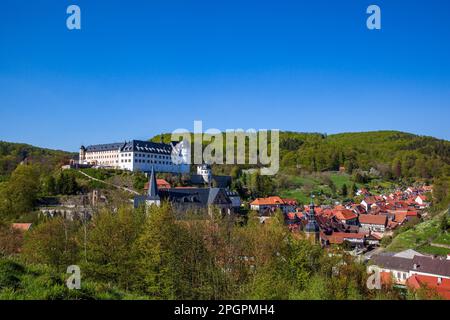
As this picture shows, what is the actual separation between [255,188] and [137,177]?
26.0 m

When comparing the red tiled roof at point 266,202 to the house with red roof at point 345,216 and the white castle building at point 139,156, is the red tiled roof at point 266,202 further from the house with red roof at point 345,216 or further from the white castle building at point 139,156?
the white castle building at point 139,156

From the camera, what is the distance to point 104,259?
735 inches

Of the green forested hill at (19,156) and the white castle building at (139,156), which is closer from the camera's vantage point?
the white castle building at (139,156)

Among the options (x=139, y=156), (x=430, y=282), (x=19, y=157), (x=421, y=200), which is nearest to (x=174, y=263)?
(x=430, y=282)

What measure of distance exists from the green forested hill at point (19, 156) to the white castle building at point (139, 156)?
22.0 ft

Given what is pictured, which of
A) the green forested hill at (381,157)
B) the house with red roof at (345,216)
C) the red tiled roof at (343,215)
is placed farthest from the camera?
the green forested hill at (381,157)

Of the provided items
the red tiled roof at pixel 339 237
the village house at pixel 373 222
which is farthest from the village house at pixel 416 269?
the village house at pixel 373 222

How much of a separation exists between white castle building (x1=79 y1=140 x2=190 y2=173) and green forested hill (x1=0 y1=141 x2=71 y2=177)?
22.0 feet

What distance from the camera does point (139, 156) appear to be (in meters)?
76.8

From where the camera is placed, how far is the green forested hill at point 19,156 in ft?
268

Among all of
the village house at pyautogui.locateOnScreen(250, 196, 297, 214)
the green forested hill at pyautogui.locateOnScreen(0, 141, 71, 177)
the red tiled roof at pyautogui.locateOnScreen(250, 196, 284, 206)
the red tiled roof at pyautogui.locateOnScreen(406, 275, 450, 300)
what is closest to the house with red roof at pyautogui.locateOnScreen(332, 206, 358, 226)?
the village house at pyautogui.locateOnScreen(250, 196, 297, 214)

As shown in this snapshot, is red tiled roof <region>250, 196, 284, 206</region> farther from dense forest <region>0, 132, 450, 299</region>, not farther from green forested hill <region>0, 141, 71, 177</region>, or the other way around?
dense forest <region>0, 132, 450, 299</region>

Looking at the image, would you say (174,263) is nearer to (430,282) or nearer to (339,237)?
(430,282)
